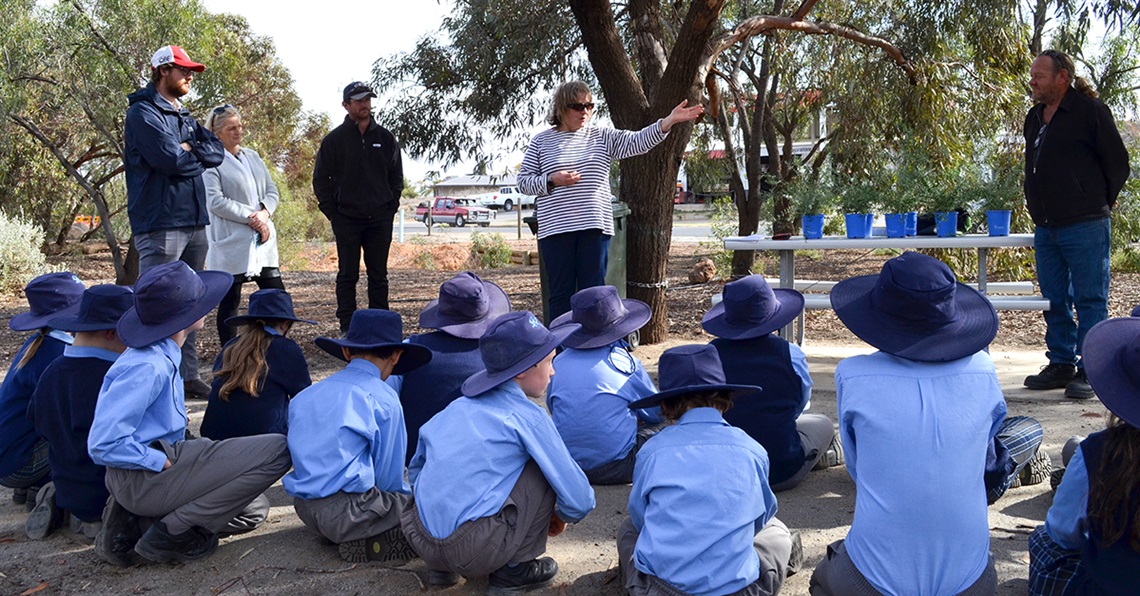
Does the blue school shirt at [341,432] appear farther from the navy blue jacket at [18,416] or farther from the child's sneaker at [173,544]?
the navy blue jacket at [18,416]

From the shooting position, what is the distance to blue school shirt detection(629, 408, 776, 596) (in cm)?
298

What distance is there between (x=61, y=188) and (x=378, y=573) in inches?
644

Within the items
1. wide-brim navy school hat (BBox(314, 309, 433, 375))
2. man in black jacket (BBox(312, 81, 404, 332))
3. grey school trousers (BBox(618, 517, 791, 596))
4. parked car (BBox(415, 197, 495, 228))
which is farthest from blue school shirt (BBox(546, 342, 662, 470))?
parked car (BBox(415, 197, 495, 228))

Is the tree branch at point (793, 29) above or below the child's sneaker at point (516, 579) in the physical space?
above

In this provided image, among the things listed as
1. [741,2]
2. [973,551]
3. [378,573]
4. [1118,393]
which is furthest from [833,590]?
[741,2]

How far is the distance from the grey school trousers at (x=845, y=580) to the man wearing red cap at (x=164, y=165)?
3.91 metres

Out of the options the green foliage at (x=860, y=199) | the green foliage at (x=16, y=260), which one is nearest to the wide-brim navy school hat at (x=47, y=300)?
the green foliage at (x=860, y=199)

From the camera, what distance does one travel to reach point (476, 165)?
12945 millimetres

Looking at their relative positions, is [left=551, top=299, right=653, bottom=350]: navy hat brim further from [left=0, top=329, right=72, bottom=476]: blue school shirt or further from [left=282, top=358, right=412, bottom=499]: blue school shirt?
[left=0, top=329, right=72, bottom=476]: blue school shirt

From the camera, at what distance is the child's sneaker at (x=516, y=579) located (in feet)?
11.5

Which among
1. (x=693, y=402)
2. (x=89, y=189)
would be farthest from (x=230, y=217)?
(x=89, y=189)

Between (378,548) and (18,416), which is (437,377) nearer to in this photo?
(378,548)

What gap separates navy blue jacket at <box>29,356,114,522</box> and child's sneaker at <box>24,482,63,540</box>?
23 cm

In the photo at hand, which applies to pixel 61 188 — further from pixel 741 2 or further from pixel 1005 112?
pixel 1005 112
